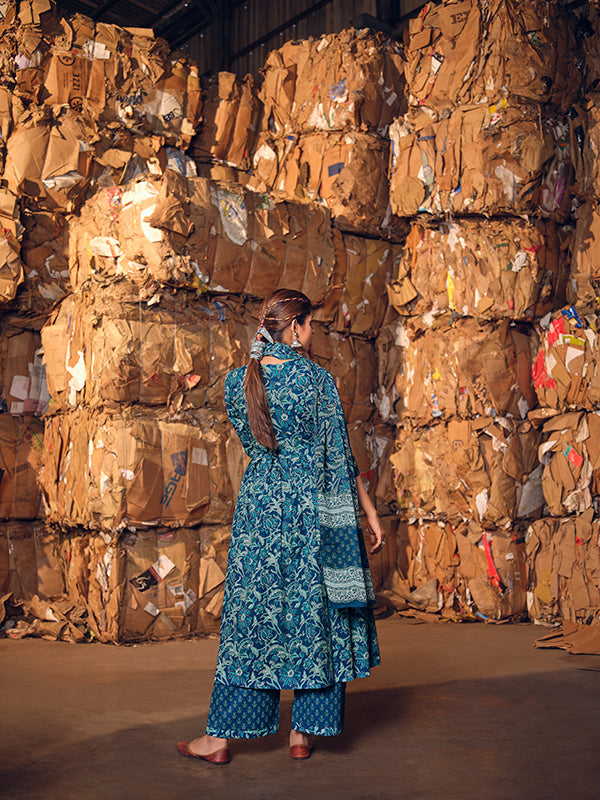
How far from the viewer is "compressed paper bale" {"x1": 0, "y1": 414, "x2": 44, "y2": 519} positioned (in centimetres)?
446

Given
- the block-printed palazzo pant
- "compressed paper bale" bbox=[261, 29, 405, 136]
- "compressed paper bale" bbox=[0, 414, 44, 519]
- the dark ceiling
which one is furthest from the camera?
the dark ceiling

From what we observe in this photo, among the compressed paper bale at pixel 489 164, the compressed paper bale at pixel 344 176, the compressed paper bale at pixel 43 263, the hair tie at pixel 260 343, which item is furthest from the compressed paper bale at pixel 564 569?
the compressed paper bale at pixel 43 263

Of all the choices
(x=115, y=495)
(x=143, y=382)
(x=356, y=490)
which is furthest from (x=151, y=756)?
(x=143, y=382)

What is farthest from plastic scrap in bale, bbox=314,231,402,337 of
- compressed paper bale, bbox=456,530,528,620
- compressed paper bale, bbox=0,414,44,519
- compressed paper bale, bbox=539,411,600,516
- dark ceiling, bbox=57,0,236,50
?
dark ceiling, bbox=57,0,236,50

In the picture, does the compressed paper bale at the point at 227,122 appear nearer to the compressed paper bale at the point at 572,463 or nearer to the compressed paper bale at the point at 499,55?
the compressed paper bale at the point at 499,55

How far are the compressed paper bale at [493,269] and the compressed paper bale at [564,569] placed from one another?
114cm

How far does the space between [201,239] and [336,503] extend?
2141 mm

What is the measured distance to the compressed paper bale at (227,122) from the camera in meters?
5.12

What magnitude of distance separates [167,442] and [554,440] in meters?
1.99

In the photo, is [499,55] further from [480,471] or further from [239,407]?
[239,407]

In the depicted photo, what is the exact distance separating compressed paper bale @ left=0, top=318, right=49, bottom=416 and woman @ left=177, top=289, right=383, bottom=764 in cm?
240

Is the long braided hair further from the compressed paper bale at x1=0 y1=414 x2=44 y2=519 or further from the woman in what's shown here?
the compressed paper bale at x1=0 y1=414 x2=44 y2=519

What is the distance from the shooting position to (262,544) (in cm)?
241

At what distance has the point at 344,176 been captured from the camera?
484cm
